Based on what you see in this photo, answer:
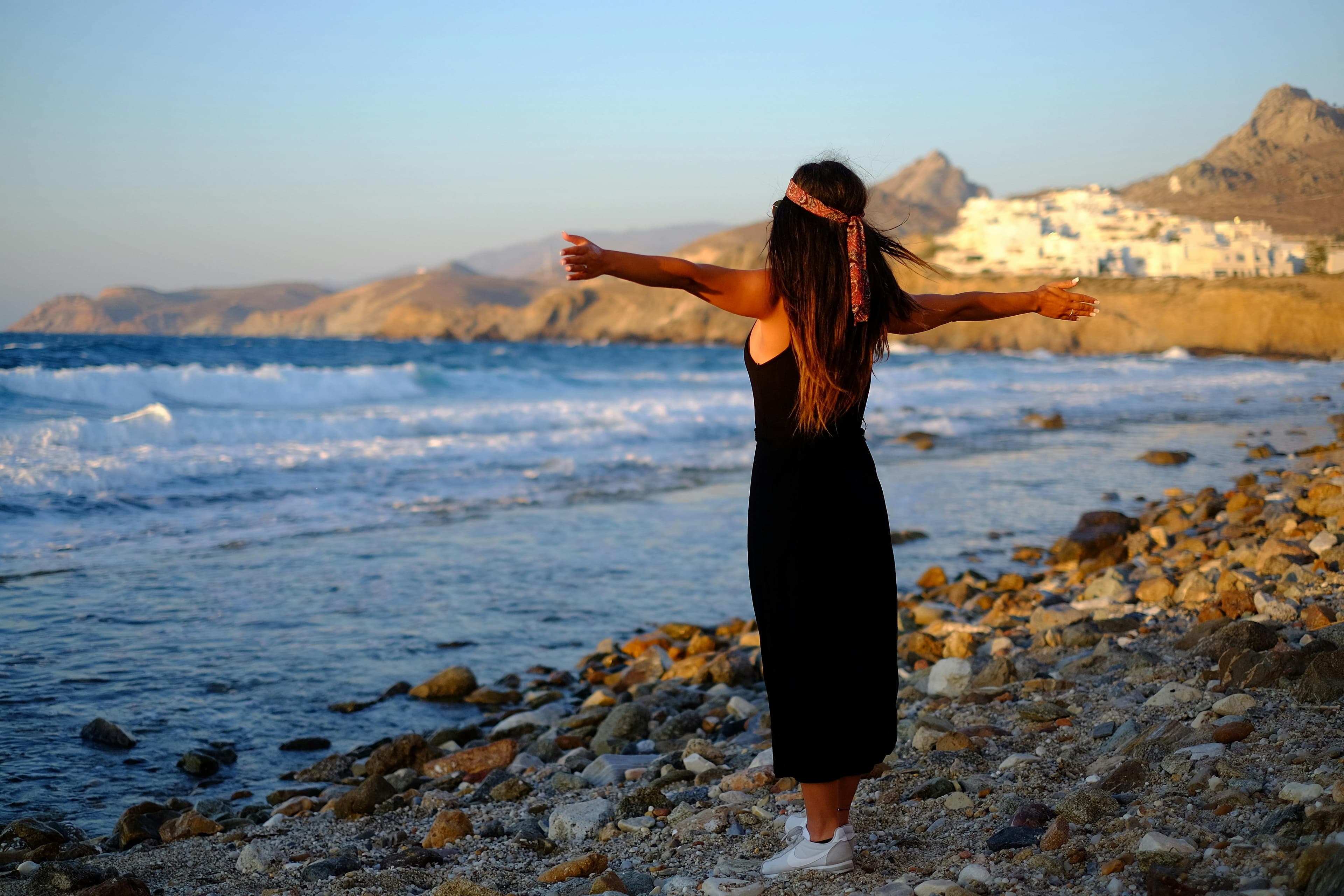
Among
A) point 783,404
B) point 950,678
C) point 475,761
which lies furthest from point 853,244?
point 475,761

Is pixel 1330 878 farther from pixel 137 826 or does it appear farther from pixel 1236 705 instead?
pixel 137 826

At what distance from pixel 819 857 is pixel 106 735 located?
12.0 ft

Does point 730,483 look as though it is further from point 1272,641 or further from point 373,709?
point 1272,641

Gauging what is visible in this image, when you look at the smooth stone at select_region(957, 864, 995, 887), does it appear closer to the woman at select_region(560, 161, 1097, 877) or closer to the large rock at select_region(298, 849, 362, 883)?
the woman at select_region(560, 161, 1097, 877)

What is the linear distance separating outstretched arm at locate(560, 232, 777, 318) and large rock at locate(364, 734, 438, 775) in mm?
2846

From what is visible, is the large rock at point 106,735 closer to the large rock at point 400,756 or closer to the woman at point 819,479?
the large rock at point 400,756

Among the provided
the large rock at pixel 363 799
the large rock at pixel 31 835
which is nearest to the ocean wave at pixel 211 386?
the large rock at pixel 31 835

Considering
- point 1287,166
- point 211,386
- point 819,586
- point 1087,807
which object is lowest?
point 1087,807

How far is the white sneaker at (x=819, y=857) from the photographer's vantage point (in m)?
2.68

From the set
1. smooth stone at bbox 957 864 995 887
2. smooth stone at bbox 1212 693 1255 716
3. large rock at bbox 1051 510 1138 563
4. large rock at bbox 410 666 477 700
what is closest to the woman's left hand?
smooth stone at bbox 1212 693 1255 716

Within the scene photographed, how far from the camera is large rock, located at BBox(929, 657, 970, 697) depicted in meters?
4.59

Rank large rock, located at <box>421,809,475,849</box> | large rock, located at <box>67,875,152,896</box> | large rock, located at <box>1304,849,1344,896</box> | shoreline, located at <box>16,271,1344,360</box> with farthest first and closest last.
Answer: shoreline, located at <box>16,271,1344,360</box> < large rock, located at <box>421,809,475,849</box> < large rock, located at <box>67,875,152,896</box> < large rock, located at <box>1304,849,1344,896</box>

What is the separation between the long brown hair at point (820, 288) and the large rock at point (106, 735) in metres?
3.86

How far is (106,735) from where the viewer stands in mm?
4566
